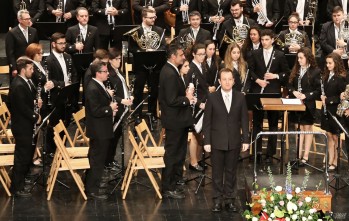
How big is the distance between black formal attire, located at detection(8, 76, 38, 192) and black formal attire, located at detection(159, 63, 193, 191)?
1673 mm

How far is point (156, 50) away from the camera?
14.2m

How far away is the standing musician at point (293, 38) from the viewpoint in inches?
555

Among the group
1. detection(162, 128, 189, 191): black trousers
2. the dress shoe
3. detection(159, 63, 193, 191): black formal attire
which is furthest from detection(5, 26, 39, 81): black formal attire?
detection(162, 128, 189, 191): black trousers

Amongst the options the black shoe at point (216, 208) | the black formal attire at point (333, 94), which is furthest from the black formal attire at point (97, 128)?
the black formal attire at point (333, 94)

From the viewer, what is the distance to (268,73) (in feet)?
43.2

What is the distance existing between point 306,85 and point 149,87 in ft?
9.83

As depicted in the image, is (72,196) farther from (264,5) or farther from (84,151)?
(264,5)

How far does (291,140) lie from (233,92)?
326cm

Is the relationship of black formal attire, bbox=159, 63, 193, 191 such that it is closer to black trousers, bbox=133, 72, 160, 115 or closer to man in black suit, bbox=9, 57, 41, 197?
man in black suit, bbox=9, 57, 41, 197

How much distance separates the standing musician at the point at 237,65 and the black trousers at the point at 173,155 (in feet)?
4.68

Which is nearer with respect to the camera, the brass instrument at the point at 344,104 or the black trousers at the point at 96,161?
the black trousers at the point at 96,161

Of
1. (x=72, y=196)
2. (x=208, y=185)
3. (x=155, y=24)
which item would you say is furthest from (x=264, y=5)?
(x=72, y=196)

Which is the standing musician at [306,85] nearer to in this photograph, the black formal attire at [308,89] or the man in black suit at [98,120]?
the black formal attire at [308,89]

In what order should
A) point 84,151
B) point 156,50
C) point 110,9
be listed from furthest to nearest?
point 110,9 < point 156,50 < point 84,151
